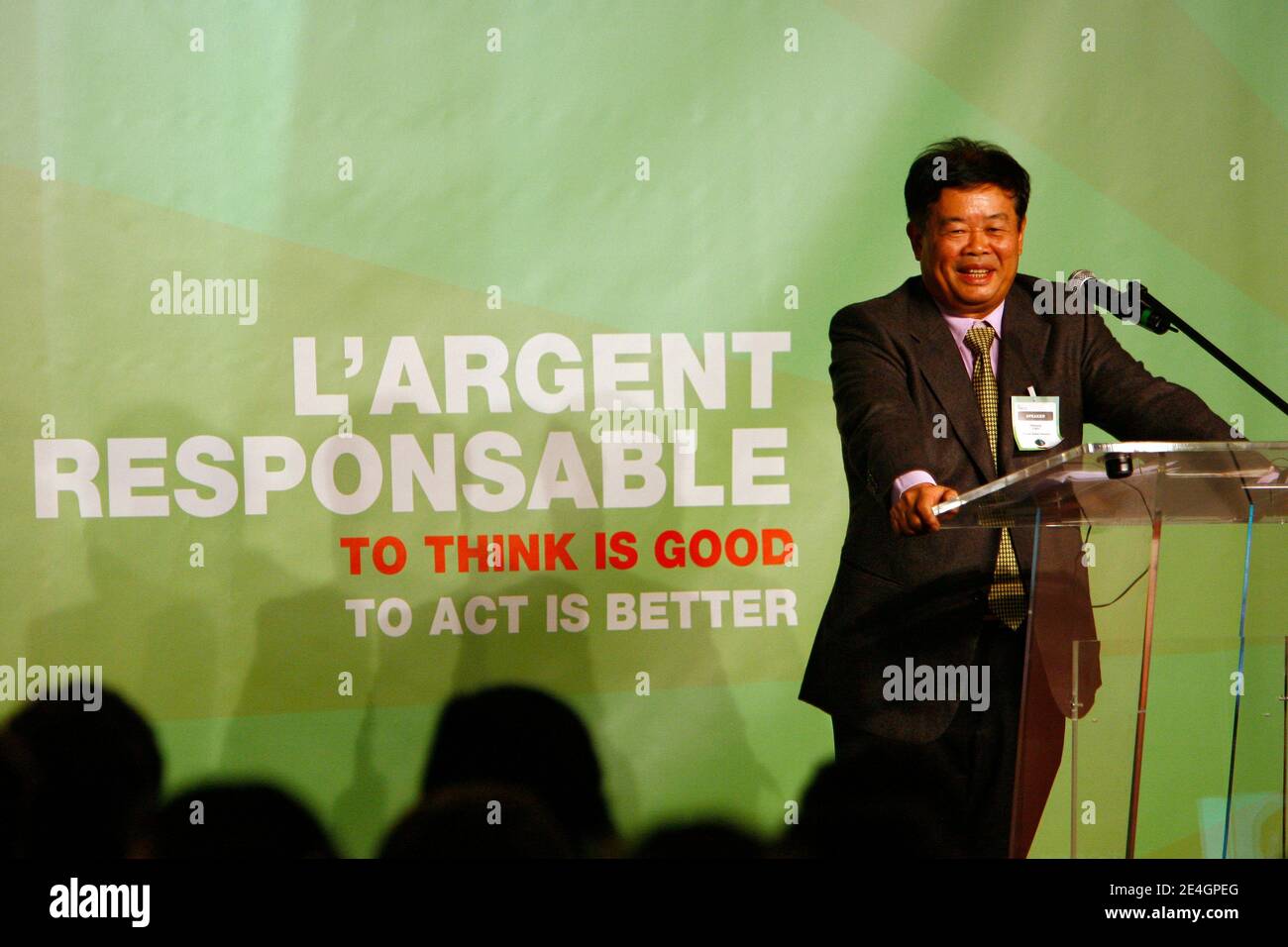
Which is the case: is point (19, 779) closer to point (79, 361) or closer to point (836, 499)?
point (79, 361)

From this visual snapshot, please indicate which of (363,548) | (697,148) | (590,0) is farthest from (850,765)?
(590,0)

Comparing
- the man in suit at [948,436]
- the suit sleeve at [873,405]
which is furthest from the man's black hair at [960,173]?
the suit sleeve at [873,405]

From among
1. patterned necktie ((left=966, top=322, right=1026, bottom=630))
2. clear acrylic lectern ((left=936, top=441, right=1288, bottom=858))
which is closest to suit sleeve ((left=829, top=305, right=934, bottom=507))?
patterned necktie ((left=966, top=322, right=1026, bottom=630))

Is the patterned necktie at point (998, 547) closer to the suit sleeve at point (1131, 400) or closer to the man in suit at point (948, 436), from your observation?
the man in suit at point (948, 436)

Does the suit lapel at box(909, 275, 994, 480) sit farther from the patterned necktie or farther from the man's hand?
the man's hand

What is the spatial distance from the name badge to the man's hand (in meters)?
0.81

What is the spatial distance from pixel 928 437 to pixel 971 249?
23.7 inches

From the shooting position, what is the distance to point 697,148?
3875 mm

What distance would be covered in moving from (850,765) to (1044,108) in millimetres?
2166

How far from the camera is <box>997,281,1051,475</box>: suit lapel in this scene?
11.9ft

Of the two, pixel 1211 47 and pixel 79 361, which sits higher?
pixel 1211 47

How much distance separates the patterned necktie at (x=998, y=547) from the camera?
347cm

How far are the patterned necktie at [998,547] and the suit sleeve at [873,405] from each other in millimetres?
213
